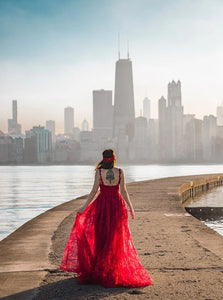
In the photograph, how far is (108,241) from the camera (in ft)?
22.1

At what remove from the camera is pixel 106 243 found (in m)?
6.71

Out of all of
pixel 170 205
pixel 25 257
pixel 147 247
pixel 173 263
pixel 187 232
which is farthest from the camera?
pixel 170 205

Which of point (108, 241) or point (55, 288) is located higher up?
point (108, 241)

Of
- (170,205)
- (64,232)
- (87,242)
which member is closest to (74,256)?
(87,242)

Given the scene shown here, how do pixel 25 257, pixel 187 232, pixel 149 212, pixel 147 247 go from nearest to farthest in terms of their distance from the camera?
1. pixel 25 257
2. pixel 147 247
3. pixel 187 232
4. pixel 149 212

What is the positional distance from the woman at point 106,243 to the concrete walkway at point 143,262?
19 cm

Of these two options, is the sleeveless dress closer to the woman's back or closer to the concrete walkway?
the woman's back

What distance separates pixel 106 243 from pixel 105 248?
0.08 meters

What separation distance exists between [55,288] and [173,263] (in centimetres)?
249

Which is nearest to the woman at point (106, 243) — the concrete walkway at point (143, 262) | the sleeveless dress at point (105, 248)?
the sleeveless dress at point (105, 248)

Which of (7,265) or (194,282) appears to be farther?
(7,265)

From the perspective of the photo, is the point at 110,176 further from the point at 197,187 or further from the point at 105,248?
the point at 197,187

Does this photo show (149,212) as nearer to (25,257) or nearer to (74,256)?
(25,257)

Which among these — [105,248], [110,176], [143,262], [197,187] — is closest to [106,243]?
[105,248]
